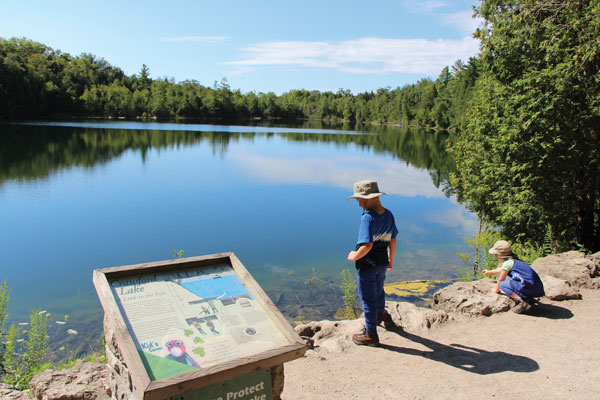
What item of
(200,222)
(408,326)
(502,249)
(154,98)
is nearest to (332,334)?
(408,326)

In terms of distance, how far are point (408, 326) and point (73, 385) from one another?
3884 millimetres

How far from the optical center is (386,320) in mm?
5395

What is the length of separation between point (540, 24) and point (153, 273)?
988 cm

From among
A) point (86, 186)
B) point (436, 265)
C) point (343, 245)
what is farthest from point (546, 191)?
point (86, 186)

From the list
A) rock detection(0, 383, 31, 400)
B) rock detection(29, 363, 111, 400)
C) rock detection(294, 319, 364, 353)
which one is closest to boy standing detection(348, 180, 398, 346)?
rock detection(294, 319, 364, 353)

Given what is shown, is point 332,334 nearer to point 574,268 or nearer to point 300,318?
point 300,318

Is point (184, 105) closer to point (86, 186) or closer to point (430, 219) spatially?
point (86, 186)

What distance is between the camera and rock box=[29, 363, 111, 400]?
12.9 ft

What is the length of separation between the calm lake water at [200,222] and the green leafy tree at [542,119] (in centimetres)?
264

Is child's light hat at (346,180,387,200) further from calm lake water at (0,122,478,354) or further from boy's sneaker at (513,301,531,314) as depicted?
calm lake water at (0,122,478,354)

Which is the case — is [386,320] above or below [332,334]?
above

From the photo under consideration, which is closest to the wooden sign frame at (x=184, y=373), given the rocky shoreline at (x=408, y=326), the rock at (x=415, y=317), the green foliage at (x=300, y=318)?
the rocky shoreline at (x=408, y=326)

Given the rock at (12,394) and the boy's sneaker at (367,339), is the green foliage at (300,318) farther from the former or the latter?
the rock at (12,394)

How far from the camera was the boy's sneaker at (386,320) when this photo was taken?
533 cm
